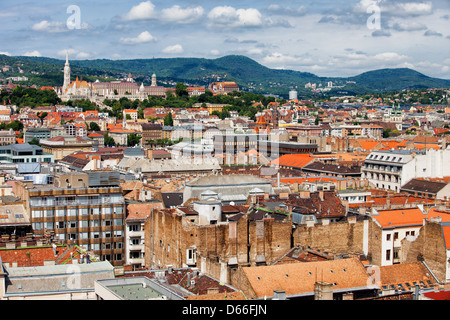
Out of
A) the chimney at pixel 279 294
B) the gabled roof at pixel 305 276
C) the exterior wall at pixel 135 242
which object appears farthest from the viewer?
the exterior wall at pixel 135 242

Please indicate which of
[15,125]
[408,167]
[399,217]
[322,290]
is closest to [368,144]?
[408,167]

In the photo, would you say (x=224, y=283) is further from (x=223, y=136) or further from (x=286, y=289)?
(x=223, y=136)

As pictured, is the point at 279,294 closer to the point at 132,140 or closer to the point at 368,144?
the point at 368,144

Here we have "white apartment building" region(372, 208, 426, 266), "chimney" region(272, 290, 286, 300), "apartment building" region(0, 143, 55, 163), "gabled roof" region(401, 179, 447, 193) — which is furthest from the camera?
"apartment building" region(0, 143, 55, 163)

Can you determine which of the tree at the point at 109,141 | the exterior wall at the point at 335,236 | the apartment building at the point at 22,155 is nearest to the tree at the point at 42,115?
the tree at the point at 109,141

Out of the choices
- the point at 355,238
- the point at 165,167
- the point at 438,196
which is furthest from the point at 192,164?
the point at 355,238

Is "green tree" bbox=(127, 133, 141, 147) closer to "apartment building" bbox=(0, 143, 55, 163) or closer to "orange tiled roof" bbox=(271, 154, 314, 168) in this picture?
"apartment building" bbox=(0, 143, 55, 163)

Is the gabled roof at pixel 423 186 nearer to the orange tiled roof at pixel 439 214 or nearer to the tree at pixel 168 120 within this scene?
the orange tiled roof at pixel 439 214

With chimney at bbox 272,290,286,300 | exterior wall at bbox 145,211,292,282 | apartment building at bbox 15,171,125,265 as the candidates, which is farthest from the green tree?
chimney at bbox 272,290,286,300
